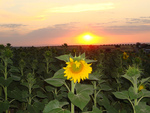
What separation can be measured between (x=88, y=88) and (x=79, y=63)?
1.10 feet

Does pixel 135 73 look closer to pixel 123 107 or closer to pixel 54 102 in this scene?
pixel 54 102

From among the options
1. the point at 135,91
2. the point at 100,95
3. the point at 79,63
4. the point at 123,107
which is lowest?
the point at 123,107

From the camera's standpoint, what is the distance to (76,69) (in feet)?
6.70

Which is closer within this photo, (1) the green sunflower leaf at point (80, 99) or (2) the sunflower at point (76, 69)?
(1) the green sunflower leaf at point (80, 99)

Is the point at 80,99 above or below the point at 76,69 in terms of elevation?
below

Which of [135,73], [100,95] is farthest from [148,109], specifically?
[100,95]

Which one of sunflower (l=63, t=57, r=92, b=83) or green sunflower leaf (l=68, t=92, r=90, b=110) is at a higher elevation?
sunflower (l=63, t=57, r=92, b=83)

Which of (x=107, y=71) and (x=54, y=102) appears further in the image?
(x=107, y=71)

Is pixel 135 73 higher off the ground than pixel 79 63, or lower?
lower

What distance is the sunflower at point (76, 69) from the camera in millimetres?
1986

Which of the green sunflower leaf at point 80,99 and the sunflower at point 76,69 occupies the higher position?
the sunflower at point 76,69

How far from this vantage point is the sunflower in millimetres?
1986

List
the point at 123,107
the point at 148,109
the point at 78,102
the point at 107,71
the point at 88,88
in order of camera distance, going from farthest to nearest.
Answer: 1. the point at 107,71
2. the point at 123,107
3. the point at 148,109
4. the point at 88,88
5. the point at 78,102

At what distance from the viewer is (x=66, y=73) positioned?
200 centimetres
